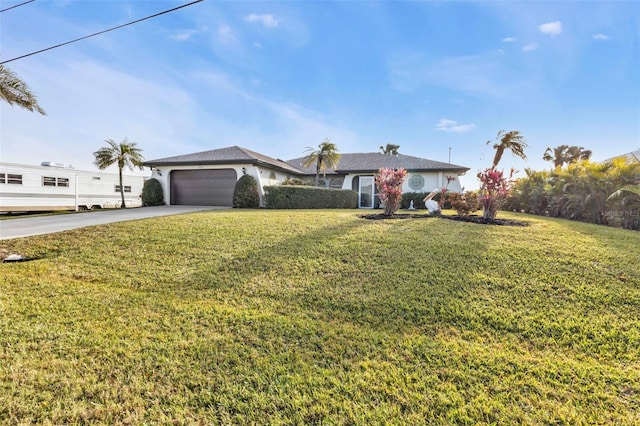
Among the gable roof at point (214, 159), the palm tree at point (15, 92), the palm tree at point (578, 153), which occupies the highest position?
the palm tree at point (578, 153)

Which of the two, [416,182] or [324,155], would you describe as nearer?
[324,155]

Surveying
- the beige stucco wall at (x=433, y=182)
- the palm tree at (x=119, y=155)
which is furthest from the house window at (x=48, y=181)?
the beige stucco wall at (x=433, y=182)

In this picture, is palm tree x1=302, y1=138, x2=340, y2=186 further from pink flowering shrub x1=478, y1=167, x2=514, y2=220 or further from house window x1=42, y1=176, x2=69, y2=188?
house window x1=42, y1=176, x2=69, y2=188

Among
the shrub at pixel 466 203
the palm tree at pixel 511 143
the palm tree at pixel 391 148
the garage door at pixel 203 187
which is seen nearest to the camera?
the shrub at pixel 466 203

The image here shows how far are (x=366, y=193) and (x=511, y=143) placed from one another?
10.8 m

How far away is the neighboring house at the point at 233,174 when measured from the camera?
16.4 m

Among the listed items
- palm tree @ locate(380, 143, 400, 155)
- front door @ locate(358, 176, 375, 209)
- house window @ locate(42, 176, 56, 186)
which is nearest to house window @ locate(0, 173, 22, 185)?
house window @ locate(42, 176, 56, 186)

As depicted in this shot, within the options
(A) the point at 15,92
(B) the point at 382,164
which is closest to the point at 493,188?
(B) the point at 382,164

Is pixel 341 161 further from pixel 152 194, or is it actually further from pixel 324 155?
pixel 152 194

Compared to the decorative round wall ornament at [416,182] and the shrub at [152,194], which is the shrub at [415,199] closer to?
the decorative round wall ornament at [416,182]

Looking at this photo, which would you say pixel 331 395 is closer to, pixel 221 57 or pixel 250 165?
pixel 221 57

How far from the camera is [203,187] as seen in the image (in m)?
17.2

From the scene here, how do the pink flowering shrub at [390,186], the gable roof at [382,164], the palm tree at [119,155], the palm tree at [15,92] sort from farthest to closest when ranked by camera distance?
the gable roof at [382,164]
the palm tree at [119,155]
the pink flowering shrub at [390,186]
the palm tree at [15,92]

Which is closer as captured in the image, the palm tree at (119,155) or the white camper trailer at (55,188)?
the white camper trailer at (55,188)
